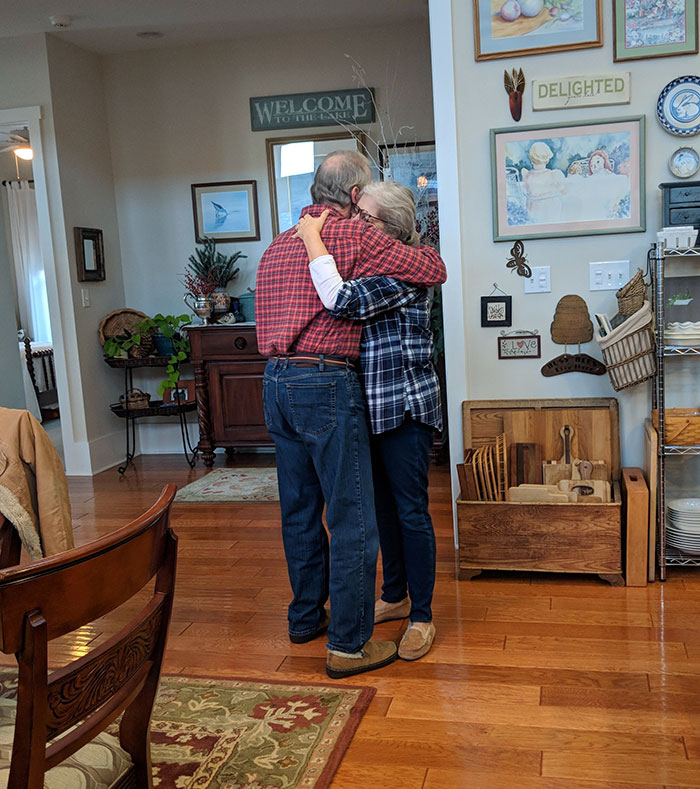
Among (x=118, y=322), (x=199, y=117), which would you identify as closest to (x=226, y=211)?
(x=199, y=117)

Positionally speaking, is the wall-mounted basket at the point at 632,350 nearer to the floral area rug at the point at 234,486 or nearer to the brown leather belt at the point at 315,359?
the brown leather belt at the point at 315,359

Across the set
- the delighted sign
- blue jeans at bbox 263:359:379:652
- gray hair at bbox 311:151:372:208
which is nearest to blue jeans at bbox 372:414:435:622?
blue jeans at bbox 263:359:379:652

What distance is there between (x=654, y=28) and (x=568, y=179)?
59 centimetres

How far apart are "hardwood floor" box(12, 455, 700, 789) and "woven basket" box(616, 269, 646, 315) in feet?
3.26

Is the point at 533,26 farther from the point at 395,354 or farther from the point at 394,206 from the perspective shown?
the point at 395,354

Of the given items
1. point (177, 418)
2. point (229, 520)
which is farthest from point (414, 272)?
point (177, 418)

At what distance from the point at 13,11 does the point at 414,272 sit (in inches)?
136

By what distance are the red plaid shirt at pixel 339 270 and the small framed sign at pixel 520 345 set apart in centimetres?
99

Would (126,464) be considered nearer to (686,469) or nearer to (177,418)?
(177,418)

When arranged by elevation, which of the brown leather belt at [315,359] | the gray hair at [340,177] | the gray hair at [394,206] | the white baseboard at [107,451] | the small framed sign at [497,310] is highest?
the gray hair at [340,177]

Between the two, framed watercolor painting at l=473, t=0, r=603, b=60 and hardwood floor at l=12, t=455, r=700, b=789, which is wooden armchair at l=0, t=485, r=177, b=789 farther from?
framed watercolor painting at l=473, t=0, r=603, b=60

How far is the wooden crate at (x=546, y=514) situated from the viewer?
9.77 ft

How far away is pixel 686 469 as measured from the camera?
3.25 m

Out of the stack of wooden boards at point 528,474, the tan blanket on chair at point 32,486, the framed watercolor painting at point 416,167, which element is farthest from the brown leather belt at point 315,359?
the framed watercolor painting at point 416,167
